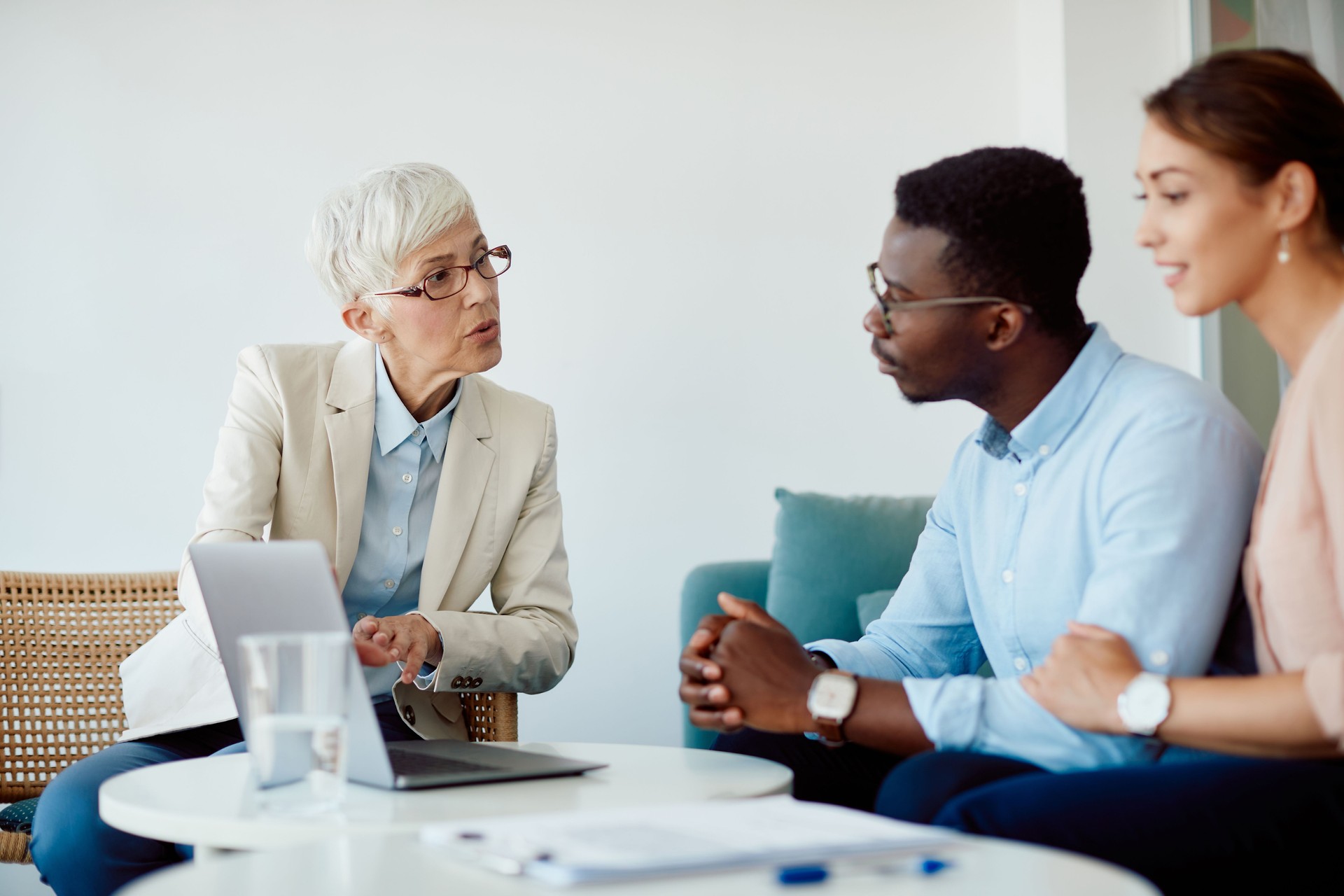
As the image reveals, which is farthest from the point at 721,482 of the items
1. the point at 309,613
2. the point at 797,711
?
the point at 309,613

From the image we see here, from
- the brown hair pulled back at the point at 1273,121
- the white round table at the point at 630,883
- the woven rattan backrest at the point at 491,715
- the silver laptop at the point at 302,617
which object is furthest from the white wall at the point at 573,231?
the white round table at the point at 630,883

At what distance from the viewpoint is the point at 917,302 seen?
4.92 feet

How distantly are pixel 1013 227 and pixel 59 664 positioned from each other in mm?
1830

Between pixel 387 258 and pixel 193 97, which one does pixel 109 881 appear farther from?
pixel 193 97

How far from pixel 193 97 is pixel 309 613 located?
2060 millimetres

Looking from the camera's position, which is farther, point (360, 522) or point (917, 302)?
point (360, 522)

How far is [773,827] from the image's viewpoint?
855 mm

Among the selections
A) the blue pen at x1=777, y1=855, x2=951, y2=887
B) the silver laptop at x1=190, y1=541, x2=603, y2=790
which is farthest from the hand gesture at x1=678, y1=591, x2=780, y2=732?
the blue pen at x1=777, y1=855, x2=951, y2=887

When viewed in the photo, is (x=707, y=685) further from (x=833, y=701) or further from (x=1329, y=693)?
(x=1329, y=693)

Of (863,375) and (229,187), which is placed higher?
(229,187)

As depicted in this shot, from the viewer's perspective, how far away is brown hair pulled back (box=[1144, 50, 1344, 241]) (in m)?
1.24

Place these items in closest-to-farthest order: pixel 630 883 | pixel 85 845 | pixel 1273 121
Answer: pixel 630 883 → pixel 1273 121 → pixel 85 845

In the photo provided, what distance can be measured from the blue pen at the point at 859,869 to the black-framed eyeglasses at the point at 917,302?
80 cm

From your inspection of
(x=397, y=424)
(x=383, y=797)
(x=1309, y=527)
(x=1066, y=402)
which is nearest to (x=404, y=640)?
(x=397, y=424)
